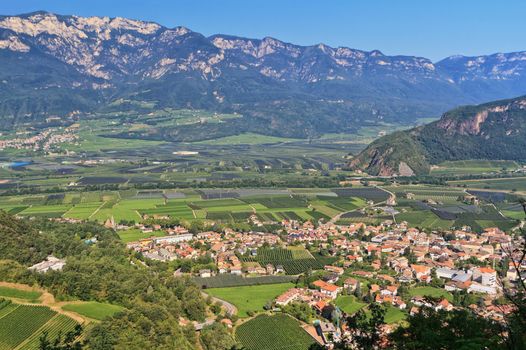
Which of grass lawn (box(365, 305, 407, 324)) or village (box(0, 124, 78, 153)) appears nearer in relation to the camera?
grass lawn (box(365, 305, 407, 324))

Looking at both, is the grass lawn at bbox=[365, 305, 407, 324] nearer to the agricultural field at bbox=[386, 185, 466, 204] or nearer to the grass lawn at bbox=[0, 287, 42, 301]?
the grass lawn at bbox=[0, 287, 42, 301]

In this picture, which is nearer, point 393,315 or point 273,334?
point 273,334

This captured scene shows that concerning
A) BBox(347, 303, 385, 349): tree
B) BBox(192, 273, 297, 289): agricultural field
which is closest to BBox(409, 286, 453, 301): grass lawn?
BBox(192, 273, 297, 289): agricultural field

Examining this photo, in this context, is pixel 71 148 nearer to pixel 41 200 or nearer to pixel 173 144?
pixel 173 144

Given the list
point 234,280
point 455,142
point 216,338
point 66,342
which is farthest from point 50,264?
point 455,142

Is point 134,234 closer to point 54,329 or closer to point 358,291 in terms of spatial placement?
point 358,291

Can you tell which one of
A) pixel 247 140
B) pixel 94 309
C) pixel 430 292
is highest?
pixel 247 140

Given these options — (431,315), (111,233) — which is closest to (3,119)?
(111,233)
